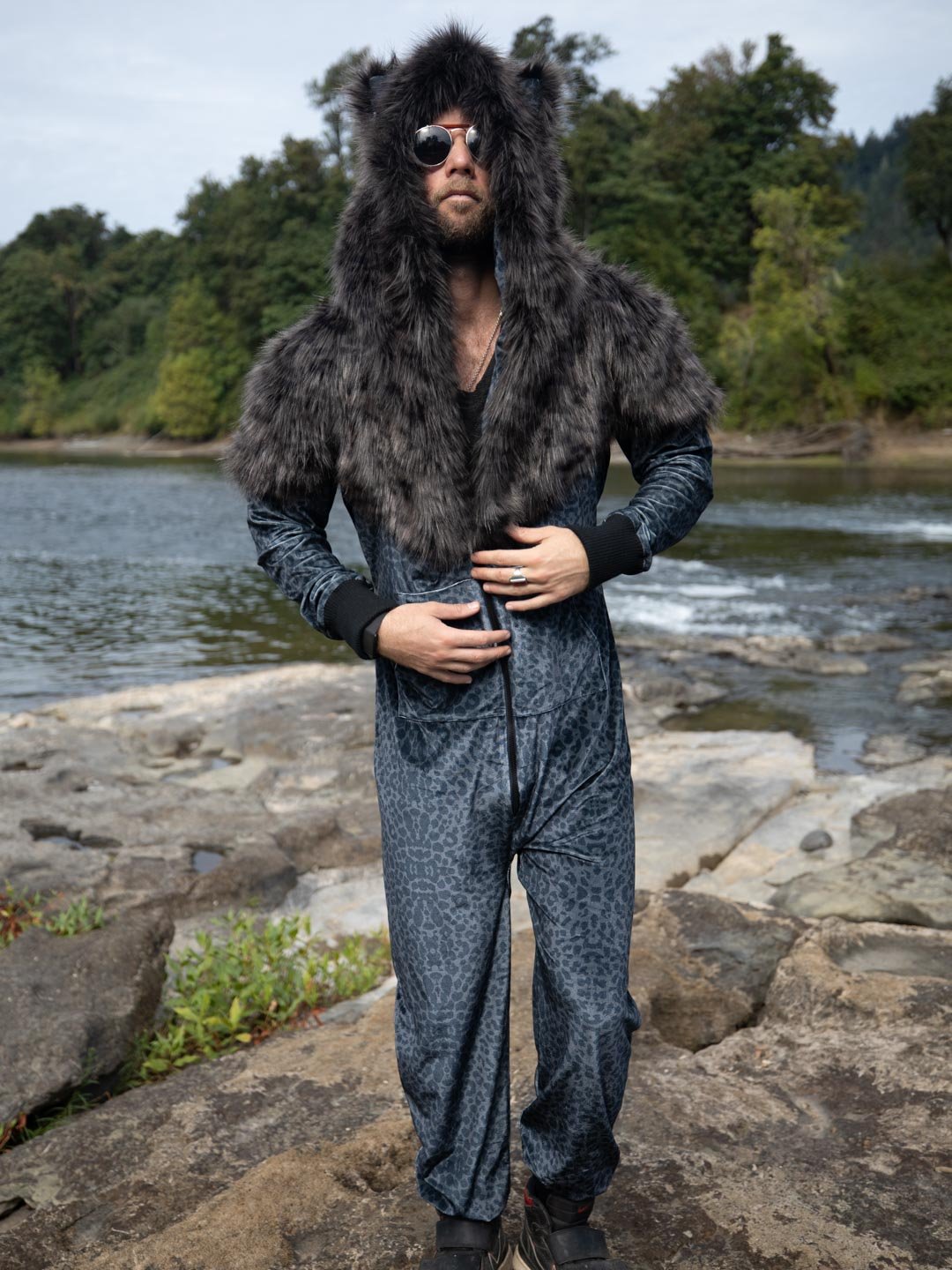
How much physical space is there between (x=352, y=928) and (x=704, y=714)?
577cm

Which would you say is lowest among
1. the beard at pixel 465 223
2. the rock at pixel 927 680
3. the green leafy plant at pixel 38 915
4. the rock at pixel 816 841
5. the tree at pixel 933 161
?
the rock at pixel 927 680

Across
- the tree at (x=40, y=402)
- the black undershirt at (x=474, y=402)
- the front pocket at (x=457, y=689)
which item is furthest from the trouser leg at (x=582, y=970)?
the tree at (x=40, y=402)

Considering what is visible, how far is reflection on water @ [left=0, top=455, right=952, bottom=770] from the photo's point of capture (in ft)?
35.9

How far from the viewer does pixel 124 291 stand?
9519 cm

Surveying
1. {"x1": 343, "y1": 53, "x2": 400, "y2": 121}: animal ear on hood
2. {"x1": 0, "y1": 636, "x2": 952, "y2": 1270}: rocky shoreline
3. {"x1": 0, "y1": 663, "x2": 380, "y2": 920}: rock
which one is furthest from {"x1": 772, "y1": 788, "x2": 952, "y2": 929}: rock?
{"x1": 343, "y1": 53, "x2": 400, "y2": 121}: animal ear on hood

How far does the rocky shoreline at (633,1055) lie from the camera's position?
245 centimetres

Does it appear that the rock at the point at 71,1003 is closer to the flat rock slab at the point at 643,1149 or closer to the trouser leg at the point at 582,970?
the flat rock slab at the point at 643,1149

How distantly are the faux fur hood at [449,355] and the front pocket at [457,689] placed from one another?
0.06 m

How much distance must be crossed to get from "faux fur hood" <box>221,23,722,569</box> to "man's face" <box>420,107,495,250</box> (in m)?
0.03

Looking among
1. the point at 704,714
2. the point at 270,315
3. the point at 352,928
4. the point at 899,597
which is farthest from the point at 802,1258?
the point at 270,315

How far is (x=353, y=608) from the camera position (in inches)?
87.7

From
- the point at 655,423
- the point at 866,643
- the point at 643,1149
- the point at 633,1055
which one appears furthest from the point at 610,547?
the point at 866,643

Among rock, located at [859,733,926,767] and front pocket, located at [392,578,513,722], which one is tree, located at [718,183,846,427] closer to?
rock, located at [859,733,926,767]

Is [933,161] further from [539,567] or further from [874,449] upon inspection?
[539,567]
